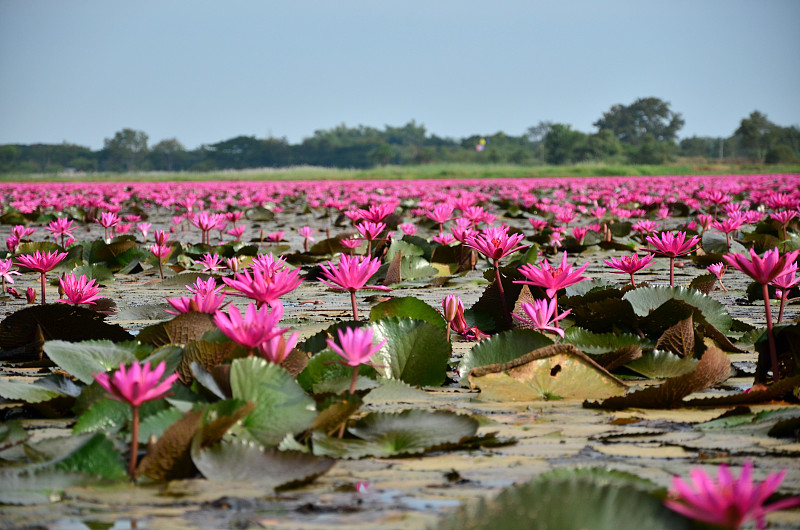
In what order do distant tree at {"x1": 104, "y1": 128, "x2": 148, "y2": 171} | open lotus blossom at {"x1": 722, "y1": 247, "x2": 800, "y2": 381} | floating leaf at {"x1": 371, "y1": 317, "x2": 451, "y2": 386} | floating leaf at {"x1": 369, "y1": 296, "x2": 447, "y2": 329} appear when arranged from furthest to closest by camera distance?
distant tree at {"x1": 104, "y1": 128, "x2": 148, "y2": 171} → floating leaf at {"x1": 369, "y1": 296, "x2": 447, "y2": 329} → floating leaf at {"x1": 371, "y1": 317, "x2": 451, "y2": 386} → open lotus blossom at {"x1": 722, "y1": 247, "x2": 800, "y2": 381}

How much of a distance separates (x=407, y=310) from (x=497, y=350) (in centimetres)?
42

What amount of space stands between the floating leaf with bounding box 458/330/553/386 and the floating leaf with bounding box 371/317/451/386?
0.20ft

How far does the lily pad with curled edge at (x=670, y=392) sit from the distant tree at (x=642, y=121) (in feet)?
304

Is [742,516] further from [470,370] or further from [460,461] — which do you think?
[470,370]

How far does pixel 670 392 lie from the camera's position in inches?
64.2

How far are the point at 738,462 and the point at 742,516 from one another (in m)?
0.62

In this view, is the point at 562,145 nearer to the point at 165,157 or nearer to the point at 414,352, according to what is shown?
the point at 165,157

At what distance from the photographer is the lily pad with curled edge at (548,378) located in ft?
5.75

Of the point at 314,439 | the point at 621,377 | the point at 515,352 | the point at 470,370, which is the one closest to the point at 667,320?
the point at 621,377

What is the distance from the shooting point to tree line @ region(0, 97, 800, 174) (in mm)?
70125

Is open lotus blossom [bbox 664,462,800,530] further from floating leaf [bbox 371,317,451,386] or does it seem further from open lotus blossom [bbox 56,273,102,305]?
open lotus blossom [bbox 56,273,102,305]

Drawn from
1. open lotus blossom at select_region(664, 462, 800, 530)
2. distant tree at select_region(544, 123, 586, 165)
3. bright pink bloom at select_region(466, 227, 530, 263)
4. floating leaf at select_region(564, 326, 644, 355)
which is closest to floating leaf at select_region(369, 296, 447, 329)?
bright pink bloom at select_region(466, 227, 530, 263)

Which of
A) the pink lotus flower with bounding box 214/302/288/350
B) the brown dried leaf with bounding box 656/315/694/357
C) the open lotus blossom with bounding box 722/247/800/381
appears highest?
the open lotus blossom with bounding box 722/247/800/381

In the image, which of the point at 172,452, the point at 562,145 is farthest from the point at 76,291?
the point at 562,145
